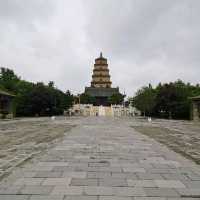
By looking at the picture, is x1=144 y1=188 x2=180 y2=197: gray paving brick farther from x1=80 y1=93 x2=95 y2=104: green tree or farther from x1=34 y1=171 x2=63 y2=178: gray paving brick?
x1=80 y1=93 x2=95 y2=104: green tree

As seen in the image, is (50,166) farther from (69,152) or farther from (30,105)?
(30,105)

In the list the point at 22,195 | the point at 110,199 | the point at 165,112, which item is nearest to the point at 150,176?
the point at 110,199

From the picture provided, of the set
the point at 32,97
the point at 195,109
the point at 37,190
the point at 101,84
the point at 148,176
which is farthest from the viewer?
the point at 101,84

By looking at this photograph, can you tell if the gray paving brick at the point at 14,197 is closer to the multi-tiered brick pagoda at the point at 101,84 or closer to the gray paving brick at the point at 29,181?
the gray paving brick at the point at 29,181

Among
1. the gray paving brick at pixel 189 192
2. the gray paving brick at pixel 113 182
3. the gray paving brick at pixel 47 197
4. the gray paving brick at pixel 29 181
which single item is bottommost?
the gray paving brick at pixel 189 192

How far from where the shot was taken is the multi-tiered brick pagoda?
9981 centimetres

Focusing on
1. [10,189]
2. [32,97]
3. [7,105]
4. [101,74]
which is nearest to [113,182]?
[10,189]

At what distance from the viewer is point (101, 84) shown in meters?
104

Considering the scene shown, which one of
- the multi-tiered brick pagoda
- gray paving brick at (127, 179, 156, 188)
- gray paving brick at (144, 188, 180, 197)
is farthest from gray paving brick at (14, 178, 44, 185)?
the multi-tiered brick pagoda

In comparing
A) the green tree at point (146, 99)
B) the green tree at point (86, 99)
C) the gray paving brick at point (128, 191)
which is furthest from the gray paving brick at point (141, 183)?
the green tree at point (86, 99)

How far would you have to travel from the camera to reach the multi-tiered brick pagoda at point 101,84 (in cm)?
9981

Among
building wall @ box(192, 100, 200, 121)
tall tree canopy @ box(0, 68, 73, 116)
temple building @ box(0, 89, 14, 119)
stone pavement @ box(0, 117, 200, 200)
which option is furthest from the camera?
tall tree canopy @ box(0, 68, 73, 116)

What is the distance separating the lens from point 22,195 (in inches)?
214

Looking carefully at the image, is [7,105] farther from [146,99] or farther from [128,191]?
[128,191]
